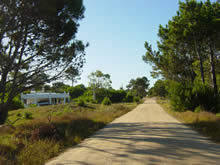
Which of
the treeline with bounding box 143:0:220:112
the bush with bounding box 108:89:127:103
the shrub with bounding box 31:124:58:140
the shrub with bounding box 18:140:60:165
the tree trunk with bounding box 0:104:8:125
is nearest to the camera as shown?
the shrub with bounding box 18:140:60:165

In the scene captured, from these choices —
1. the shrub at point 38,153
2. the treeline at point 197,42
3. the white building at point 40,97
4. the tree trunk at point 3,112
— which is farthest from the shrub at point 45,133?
the white building at point 40,97

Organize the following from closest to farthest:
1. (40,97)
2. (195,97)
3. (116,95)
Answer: (195,97) → (40,97) → (116,95)

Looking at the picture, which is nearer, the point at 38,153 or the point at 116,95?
the point at 38,153

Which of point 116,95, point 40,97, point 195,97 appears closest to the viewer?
point 195,97

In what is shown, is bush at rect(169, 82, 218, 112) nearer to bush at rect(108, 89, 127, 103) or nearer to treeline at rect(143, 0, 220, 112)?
treeline at rect(143, 0, 220, 112)

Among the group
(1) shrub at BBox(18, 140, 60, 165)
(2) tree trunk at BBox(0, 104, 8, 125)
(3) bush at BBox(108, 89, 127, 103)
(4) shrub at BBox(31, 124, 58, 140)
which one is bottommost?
(1) shrub at BBox(18, 140, 60, 165)

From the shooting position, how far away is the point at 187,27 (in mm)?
20562

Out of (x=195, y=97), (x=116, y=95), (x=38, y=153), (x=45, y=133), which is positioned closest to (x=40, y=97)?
(x=116, y=95)

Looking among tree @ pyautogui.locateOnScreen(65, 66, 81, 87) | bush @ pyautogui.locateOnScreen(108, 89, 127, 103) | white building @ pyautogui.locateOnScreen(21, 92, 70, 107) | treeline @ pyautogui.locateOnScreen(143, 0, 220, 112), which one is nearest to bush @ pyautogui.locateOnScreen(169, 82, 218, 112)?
treeline @ pyautogui.locateOnScreen(143, 0, 220, 112)

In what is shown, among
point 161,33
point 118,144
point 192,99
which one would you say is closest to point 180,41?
point 161,33

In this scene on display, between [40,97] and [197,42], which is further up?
[197,42]

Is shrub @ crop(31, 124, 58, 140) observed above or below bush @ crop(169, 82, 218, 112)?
below

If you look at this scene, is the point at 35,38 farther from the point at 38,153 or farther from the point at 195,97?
the point at 195,97

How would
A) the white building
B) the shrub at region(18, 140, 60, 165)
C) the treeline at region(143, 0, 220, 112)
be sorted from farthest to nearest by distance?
the white building
the treeline at region(143, 0, 220, 112)
the shrub at region(18, 140, 60, 165)
